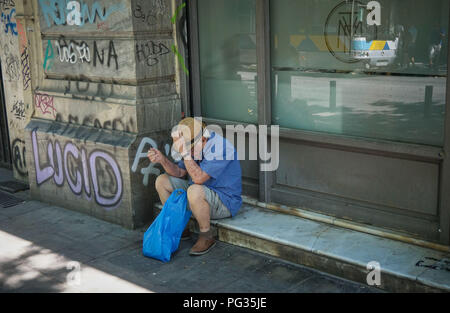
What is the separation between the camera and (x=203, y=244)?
4.90 meters

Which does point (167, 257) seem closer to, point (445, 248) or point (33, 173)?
point (445, 248)

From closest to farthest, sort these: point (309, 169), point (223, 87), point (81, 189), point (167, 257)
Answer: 1. point (167, 257)
2. point (309, 169)
3. point (223, 87)
4. point (81, 189)

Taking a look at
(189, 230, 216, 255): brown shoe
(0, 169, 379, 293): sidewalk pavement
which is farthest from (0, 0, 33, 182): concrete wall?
(189, 230, 216, 255): brown shoe

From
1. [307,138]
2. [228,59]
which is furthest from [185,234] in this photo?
[228,59]

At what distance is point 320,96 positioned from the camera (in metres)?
4.95

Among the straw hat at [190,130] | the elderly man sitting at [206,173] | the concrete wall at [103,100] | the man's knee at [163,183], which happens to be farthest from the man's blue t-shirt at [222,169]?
the concrete wall at [103,100]

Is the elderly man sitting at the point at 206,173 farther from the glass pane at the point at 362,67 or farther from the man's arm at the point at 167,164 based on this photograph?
the glass pane at the point at 362,67

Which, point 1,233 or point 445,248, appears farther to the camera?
point 1,233

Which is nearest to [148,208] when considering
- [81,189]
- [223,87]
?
[81,189]

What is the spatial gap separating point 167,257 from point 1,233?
1.98 m

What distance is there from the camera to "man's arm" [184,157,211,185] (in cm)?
479

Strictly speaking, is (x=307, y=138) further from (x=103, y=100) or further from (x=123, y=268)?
(x=103, y=100)

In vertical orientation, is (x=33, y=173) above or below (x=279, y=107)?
below
